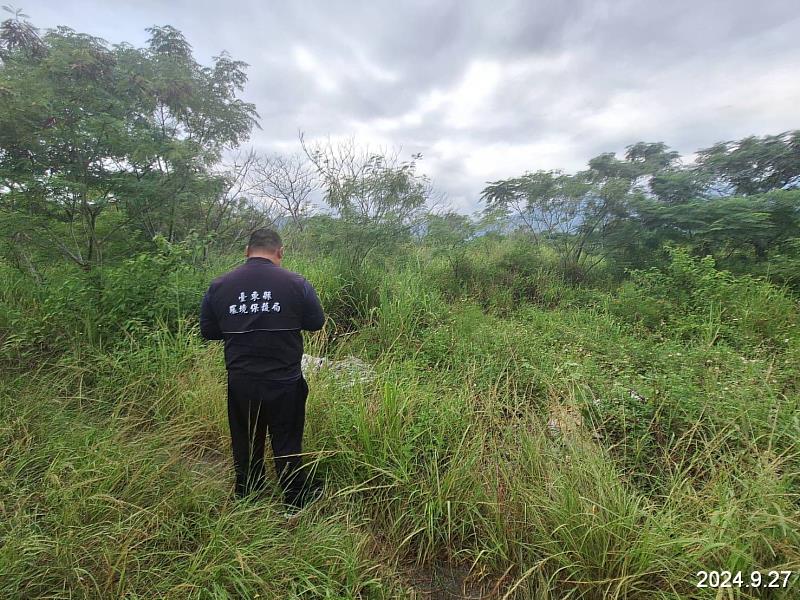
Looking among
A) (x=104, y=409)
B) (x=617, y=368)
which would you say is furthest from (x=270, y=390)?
(x=617, y=368)

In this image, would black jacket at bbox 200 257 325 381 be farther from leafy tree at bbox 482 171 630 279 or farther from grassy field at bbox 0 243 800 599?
leafy tree at bbox 482 171 630 279

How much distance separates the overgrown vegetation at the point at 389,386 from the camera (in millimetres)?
1449

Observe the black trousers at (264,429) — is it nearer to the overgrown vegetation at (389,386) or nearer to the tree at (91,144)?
the overgrown vegetation at (389,386)

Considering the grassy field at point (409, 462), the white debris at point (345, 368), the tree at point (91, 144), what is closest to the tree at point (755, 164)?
the grassy field at point (409, 462)

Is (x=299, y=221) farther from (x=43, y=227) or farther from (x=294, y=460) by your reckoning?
(x=294, y=460)

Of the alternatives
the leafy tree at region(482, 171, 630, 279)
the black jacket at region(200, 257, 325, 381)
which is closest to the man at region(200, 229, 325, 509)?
the black jacket at region(200, 257, 325, 381)

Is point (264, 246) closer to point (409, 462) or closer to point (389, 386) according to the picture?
point (389, 386)

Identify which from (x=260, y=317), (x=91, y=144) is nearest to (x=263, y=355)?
(x=260, y=317)

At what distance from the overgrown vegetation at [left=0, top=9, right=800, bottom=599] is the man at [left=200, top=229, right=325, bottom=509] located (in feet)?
0.64

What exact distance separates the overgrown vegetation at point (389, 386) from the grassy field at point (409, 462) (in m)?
0.02

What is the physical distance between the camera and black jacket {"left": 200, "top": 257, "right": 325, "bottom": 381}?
6.04 feet

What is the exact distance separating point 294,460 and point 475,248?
5205 millimetres

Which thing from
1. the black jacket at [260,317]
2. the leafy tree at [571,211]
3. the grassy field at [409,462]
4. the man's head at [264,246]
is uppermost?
the leafy tree at [571,211]

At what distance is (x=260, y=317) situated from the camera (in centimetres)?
184
